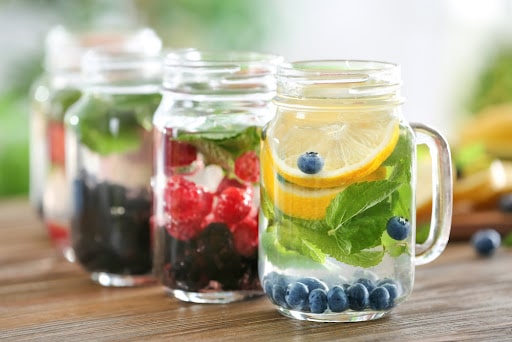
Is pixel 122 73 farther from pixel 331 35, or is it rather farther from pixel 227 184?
pixel 331 35

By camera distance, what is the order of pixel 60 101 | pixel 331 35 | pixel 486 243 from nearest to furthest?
pixel 486 243, pixel 60 101, pixel 331 35

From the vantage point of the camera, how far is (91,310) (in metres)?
1.31

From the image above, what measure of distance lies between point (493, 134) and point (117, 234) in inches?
43.1

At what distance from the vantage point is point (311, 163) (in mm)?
1144

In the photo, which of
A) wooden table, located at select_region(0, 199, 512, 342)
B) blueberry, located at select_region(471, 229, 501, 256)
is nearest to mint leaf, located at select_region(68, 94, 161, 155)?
wooden table, located at select_region(0, 199, 512, 342)

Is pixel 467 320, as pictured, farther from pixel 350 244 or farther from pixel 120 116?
pixel 120 116

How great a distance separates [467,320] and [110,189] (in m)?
0.56

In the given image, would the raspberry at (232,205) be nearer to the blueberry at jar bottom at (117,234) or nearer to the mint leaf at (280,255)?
the mint leaf at (280,255)

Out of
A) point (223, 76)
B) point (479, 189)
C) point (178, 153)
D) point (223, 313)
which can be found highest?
point (223, 76)

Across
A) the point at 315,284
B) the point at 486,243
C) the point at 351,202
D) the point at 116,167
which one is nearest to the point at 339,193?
the point at 351,202

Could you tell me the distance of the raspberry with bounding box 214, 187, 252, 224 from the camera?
1.25 m

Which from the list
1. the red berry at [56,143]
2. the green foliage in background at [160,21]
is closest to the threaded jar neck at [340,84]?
the red berry at [56,143]

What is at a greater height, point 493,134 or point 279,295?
point 493,134

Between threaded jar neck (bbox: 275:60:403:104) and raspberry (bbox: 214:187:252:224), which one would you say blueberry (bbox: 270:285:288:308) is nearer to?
raspberry (bbox: 214:187:252:224)
